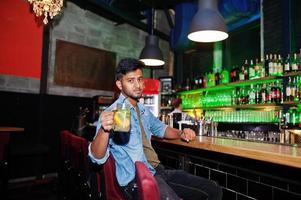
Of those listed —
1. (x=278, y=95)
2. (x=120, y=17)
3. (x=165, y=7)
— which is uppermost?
(x=165, y=7)

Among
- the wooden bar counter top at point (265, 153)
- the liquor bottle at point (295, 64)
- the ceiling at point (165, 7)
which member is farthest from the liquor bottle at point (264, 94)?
the wooden bar counter top at point (265, 153)

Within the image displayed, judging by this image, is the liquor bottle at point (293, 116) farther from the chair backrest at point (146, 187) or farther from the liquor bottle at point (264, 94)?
the chair backrest at point (146, 187)

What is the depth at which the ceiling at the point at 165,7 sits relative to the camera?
5207 millimetres

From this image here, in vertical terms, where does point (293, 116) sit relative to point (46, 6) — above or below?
below

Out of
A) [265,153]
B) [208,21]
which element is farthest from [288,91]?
[265,153]

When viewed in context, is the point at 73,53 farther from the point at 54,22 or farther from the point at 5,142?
the point at 5,142

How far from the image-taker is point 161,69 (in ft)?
28.5

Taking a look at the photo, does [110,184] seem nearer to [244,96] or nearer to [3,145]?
[3,145]

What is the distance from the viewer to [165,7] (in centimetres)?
668

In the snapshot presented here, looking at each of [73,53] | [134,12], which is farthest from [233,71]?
[73,53]

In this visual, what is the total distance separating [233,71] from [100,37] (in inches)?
Answer: 141

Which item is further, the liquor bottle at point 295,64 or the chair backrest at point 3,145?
the liquor bottle at point 295,64

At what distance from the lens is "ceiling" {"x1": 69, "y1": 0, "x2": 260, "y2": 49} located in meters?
5.21

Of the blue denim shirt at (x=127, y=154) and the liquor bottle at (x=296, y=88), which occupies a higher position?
the liquor bottle at (x=296, y=88)
